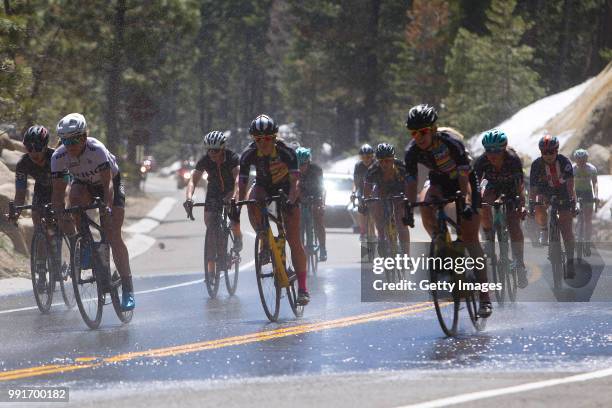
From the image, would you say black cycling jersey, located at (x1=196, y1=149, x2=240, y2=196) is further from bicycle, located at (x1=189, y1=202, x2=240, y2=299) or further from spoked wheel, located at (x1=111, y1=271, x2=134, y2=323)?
spoked wheel, located at (x1=111, y1=271, x2=134, y2=323)

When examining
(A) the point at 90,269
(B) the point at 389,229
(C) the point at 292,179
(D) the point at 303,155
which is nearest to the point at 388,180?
(B) the point at 389,229

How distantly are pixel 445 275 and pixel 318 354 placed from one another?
1.50 meters

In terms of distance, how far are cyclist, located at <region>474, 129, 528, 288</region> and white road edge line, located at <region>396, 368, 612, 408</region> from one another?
4790 millimetres

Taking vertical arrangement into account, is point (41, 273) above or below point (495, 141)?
below

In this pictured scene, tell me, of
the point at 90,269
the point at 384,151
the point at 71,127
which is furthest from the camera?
the point at 384,151

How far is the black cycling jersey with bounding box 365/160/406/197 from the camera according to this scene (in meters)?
17.9

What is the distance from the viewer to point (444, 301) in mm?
11281

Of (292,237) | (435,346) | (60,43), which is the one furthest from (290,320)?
(60,43)

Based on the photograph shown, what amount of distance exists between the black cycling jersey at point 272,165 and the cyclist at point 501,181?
2282 mm

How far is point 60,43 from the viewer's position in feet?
97.3

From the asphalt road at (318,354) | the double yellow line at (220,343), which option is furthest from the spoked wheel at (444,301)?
the double yellow line at (220,343)

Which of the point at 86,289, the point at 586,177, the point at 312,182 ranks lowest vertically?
the point at 86,289

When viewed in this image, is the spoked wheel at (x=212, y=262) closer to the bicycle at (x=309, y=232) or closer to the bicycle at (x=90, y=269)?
the bicycle at (x=90, y=269)

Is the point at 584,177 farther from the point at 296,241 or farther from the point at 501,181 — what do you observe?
the point at 296,241
